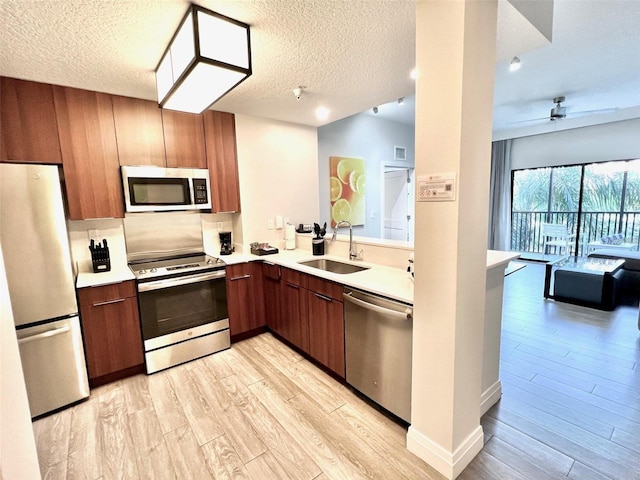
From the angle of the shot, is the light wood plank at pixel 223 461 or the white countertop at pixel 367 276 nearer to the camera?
the light wood plank at pixel 223 461

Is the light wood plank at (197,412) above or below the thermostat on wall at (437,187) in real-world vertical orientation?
below

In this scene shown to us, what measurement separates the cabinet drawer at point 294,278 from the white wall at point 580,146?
21.4ft

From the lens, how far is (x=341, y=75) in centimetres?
239

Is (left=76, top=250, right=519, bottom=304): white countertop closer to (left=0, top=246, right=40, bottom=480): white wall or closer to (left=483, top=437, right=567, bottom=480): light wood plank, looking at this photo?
(left=483, top=437, right=567, bottom=480): light wood plank

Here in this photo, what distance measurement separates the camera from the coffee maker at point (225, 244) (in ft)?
11.2

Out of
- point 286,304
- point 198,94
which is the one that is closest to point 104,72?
point 198,94

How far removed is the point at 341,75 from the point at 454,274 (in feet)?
5.97

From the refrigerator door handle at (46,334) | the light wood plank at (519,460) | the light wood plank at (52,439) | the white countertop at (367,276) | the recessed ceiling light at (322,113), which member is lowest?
the light wood plank at (519,460)

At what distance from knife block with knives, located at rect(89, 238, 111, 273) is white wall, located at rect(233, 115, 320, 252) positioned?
129cm

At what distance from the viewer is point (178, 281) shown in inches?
106

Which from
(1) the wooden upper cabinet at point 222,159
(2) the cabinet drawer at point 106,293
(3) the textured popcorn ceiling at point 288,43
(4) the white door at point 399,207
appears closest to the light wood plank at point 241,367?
(2) the cabinet drawer at point 106,293

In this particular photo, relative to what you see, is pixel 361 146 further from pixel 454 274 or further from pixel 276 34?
pixel 454 274

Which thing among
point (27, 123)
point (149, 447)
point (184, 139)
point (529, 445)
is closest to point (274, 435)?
point (149, 447)

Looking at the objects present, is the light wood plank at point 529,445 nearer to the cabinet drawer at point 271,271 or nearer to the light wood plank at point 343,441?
the light wood plank at point 343,441
